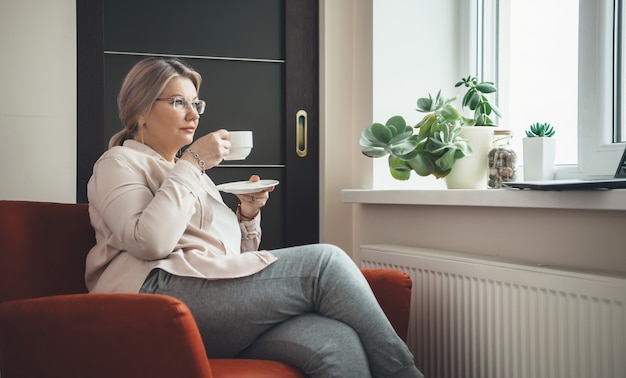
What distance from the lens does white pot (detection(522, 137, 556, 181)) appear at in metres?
2.11

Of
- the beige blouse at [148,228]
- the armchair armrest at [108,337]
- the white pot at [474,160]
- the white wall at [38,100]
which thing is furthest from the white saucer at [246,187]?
the white wall at [38,100]

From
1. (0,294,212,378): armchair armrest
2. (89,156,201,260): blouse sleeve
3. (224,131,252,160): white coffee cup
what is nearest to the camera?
(0,294,212,378): armchair armrest

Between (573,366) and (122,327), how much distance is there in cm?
108

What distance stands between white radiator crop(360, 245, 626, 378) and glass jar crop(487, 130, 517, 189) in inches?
10.5

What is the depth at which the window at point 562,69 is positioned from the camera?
208cm

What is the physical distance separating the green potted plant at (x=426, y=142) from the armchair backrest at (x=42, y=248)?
975 mm

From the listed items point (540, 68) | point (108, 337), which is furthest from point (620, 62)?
point (108, 337)

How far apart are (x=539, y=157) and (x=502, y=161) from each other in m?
0.13

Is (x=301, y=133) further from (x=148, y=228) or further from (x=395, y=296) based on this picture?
(x=148, y=228)

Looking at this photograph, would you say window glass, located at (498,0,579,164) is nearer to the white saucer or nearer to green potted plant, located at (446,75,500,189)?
green potted plant, located at (446,75,500,189)

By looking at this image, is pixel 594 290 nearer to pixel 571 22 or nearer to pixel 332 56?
pixel 571 22

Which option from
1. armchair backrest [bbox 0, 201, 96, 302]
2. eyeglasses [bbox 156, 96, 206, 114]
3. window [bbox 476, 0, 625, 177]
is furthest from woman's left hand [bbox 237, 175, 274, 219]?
window [bbox 476, 0, 625, 177]

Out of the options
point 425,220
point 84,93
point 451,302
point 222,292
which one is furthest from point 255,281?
point 84,93

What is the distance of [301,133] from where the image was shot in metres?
2.86
